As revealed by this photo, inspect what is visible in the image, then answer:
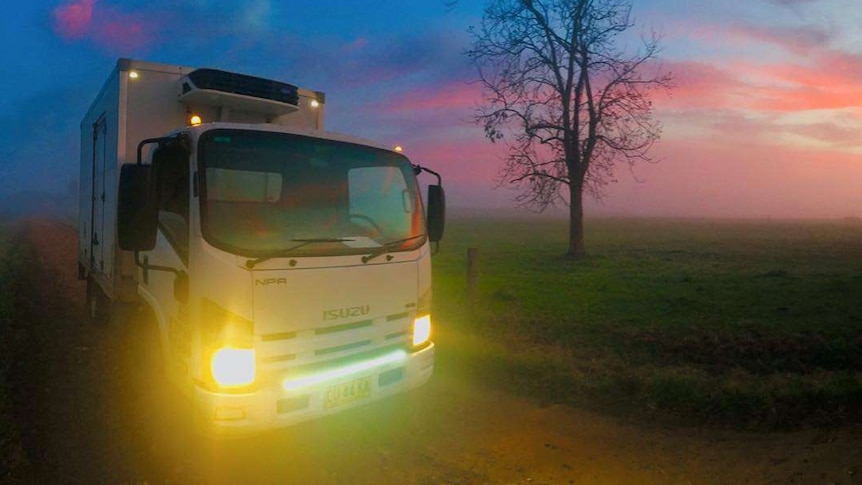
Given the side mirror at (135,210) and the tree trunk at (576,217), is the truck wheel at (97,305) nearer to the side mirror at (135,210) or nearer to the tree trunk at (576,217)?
the side mirror at (135,210)

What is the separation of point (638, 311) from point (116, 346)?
941cm

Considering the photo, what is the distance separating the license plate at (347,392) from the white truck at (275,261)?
0.01 metres

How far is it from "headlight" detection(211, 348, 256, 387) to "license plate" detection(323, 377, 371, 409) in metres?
0.63

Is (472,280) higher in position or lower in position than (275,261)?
lower

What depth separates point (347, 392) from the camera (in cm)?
422

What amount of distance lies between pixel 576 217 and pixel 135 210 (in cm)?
2141

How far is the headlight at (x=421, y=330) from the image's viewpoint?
4891 millimetres

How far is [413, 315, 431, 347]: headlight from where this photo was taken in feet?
16.0

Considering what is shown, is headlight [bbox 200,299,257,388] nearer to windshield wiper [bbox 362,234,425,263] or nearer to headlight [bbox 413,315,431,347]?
windshield wiper [bbox 362,234,425,263]

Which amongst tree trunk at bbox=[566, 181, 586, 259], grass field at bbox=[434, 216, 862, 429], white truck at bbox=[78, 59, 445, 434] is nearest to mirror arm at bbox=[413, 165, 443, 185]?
white truck at bbox=[78, 59, 445, 434]

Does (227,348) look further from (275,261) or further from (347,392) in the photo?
(347,392)

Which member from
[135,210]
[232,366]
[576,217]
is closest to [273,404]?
[232,366]

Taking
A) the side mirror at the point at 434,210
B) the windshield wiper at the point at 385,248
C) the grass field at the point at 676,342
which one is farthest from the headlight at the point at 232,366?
the grass field at the point at 676,342

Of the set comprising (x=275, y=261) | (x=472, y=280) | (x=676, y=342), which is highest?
(x=275, y=261)
